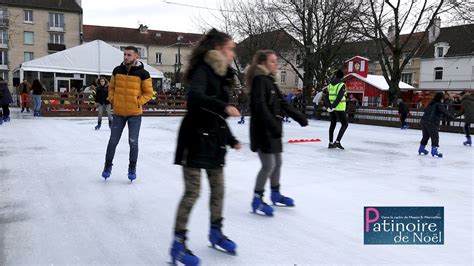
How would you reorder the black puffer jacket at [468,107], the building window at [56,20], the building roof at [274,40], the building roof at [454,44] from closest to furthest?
the black puffer jacket at [468,107] < the building roof at [274,40] < the building roof at [454,44] < the building window at [56,20]

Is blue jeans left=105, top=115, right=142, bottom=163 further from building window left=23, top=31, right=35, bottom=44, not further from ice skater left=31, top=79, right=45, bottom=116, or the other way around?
building window left=23, top=31, right=35, bottom=44

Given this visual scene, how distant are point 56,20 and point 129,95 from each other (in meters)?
49.0

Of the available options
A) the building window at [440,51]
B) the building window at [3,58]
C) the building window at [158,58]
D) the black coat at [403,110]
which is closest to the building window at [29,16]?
the building window at [3,58]

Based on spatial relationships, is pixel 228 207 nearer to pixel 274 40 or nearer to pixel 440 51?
pixel 274 40

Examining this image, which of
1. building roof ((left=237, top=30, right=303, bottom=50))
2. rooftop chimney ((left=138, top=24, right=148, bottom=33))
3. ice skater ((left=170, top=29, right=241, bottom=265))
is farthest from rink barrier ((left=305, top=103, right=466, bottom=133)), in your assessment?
rooftop chimney ((left=138, top=24, right=148, bottom=33))

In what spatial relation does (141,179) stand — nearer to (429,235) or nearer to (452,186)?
(429,235)

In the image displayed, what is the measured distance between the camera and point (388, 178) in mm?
5617

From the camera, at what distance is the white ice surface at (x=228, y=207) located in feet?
9.23

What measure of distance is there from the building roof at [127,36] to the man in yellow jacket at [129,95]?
51.3 metres

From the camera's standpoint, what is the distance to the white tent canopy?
814 inches

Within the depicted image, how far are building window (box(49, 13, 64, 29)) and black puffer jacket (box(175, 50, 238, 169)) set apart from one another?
50844mm

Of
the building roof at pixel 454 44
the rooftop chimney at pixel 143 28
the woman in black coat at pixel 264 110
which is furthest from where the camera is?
the rooftop chimney at pixel 143 28

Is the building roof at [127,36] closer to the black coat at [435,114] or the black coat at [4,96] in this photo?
the black coat at [4,96]

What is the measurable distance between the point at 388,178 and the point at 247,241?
3.26 m
